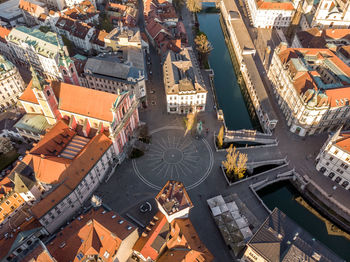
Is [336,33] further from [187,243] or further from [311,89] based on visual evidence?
[187,243]

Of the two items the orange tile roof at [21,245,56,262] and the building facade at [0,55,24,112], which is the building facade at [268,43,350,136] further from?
the building facade at [0,55,24,112]

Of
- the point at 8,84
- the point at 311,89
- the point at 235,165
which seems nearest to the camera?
the point at 235,165

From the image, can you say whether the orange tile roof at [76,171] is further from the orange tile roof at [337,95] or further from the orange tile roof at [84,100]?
the orange tile roof at [337,95]

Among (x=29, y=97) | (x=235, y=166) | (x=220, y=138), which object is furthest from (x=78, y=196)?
(x=220, y=138)

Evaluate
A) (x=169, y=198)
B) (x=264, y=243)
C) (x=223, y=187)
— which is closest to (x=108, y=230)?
(x=169, y=198)

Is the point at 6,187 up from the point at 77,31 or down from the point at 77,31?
down

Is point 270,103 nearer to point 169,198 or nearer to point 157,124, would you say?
point 157,124

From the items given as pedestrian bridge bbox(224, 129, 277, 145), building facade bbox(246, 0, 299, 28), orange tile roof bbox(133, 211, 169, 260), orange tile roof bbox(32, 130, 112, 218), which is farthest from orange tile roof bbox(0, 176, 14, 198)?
building facade bbox(246, 0, 299, 28)
